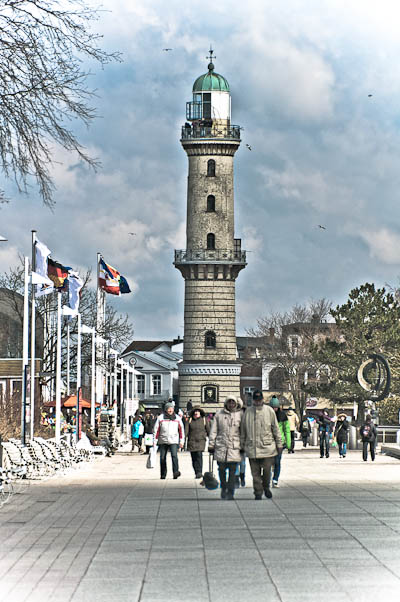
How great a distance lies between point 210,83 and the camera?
10344cm

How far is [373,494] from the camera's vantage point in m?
20.9

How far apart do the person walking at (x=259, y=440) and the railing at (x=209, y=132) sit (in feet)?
272

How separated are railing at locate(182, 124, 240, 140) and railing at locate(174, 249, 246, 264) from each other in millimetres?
9497

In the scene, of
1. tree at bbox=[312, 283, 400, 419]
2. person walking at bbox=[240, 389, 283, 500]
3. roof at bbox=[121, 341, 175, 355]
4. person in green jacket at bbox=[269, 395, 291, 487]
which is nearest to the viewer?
person walking at bbox=[240, 389, 283, 500]

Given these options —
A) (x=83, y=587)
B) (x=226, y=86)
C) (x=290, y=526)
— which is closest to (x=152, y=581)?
(x=83, y=587)

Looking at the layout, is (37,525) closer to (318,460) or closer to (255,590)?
(255,590)

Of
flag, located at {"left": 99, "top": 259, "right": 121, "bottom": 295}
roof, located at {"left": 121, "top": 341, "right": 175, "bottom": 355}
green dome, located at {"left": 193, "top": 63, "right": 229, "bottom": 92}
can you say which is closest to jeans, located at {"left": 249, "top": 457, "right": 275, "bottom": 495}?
flag, located at {"left": 99, "top": 259, "right": 121, "bottom": 295}

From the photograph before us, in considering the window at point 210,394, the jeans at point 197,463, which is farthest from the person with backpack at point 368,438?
the window at point 210,394

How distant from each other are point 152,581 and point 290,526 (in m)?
4.85

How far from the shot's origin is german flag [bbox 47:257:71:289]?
37000 mm

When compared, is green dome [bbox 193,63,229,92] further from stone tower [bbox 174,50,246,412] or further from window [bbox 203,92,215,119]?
stone tower [bbox 174,50,246,412]

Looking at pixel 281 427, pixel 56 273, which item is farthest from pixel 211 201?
pixel 281 427

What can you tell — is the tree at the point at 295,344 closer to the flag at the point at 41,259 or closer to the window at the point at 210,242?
the window at the point at 210,242

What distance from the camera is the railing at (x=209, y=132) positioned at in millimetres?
101688
